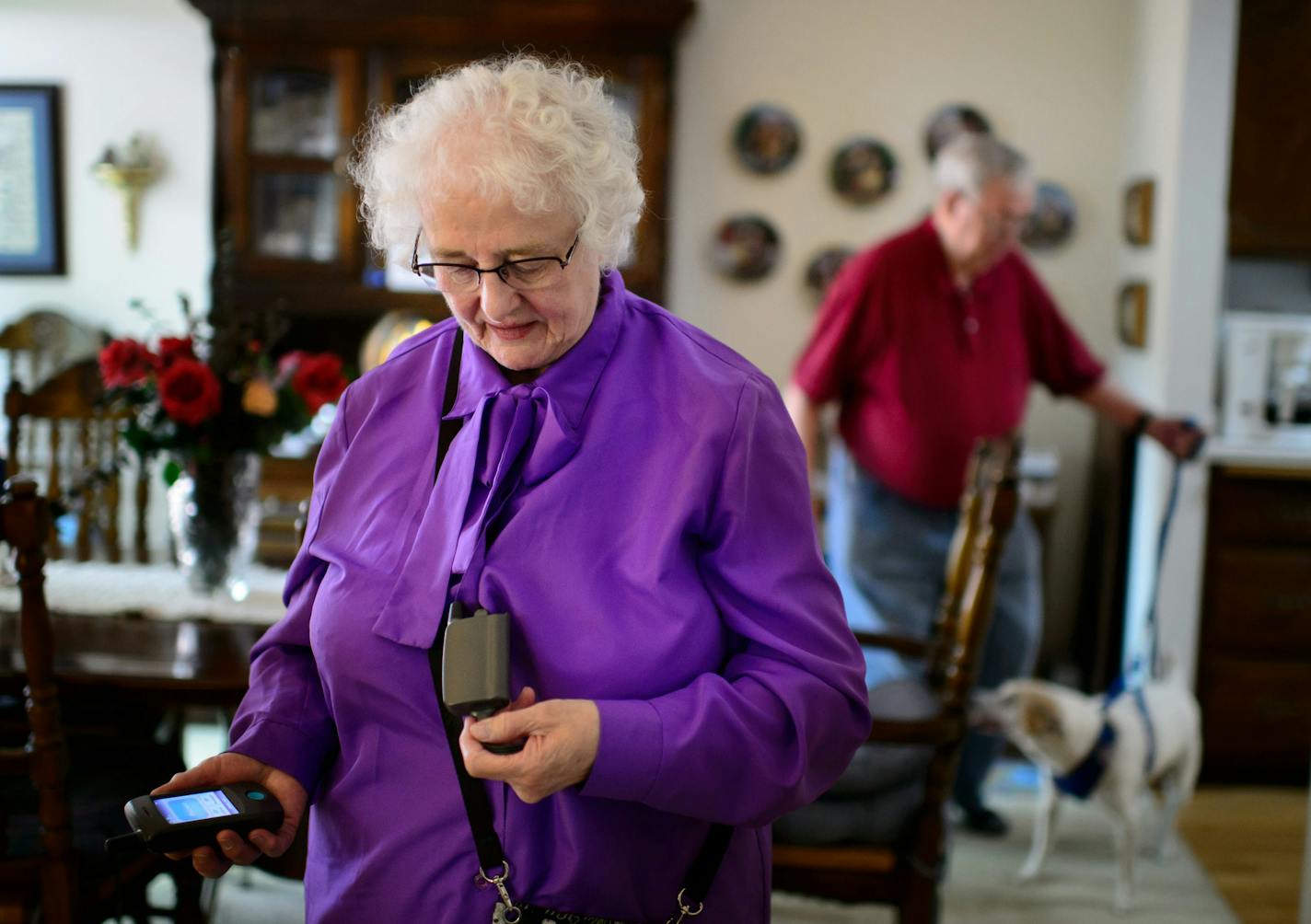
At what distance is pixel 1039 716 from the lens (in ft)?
8.71

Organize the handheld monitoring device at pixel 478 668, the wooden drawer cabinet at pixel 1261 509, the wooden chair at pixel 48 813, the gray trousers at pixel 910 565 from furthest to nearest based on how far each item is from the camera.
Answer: the wooden drawer cabinet at pixel 1261 509 < the gray trousers at pixel 910 565 < the wooden chair at pixel 48 813 < the handheld monitoring device at pixel 478 668

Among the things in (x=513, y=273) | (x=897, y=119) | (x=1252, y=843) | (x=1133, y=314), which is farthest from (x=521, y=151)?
(x=897, y=119)

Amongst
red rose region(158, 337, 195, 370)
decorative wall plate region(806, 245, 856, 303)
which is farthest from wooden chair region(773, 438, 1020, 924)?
decorative wall plate region(806, 245, 856, 303)

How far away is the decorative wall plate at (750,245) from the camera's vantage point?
4215mm

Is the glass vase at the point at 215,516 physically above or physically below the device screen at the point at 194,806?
above

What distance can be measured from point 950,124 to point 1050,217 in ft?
1.41

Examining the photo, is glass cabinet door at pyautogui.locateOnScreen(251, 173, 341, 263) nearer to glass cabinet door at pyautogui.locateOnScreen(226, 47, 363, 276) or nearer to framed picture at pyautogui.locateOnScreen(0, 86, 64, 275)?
glass cabinet door at pyautogui.locateOnScreen(226, 47, 363, 276)

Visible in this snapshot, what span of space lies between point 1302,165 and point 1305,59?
275 mm

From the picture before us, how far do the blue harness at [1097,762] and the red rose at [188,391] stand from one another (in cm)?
184

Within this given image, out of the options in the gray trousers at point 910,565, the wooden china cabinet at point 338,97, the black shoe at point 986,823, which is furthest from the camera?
the wooden china cabinet at point 338,97

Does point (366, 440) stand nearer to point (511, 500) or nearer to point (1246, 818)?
point (511, 500)

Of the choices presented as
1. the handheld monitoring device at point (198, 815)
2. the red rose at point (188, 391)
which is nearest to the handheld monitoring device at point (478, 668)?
the handheld monitoring device at point (198, 815)

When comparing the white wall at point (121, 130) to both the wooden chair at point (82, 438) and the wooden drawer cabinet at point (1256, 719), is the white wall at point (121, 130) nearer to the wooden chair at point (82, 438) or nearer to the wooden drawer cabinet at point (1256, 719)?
the wooden chair at point (82, 438)

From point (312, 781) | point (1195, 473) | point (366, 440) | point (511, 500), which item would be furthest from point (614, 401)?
point (1195, 473)
